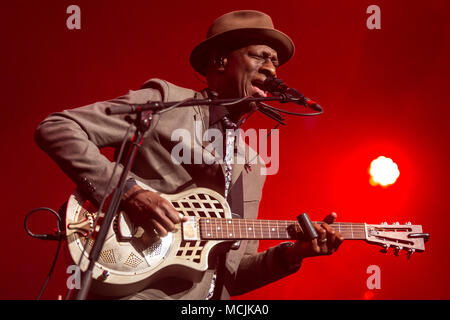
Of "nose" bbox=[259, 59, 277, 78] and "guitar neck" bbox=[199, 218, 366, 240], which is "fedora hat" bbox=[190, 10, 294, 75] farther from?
"guitar neck" bbox=[199, 218, 366, 240]

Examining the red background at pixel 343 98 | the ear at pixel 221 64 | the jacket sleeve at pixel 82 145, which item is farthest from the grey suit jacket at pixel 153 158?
the red background at pixel 343 98

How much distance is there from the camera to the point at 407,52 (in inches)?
180

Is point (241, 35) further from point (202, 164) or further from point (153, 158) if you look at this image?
point (153, 158)

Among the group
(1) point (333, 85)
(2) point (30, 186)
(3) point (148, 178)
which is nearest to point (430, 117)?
(1) point (333, 85)

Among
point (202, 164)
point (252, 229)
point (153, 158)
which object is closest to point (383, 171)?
point (252, 229)

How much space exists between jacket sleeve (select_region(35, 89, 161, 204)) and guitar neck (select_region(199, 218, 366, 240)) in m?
0.56

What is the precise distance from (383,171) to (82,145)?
3247 millimetres

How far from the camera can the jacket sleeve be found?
87.7 inches

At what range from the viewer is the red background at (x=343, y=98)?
4203mm

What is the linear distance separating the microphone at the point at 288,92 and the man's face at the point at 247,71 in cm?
32

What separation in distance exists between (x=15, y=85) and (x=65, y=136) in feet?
6.40

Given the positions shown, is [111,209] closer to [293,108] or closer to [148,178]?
[148,178]

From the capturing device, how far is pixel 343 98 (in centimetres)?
464

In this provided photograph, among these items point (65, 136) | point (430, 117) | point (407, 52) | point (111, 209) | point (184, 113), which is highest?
point (407, 52)
